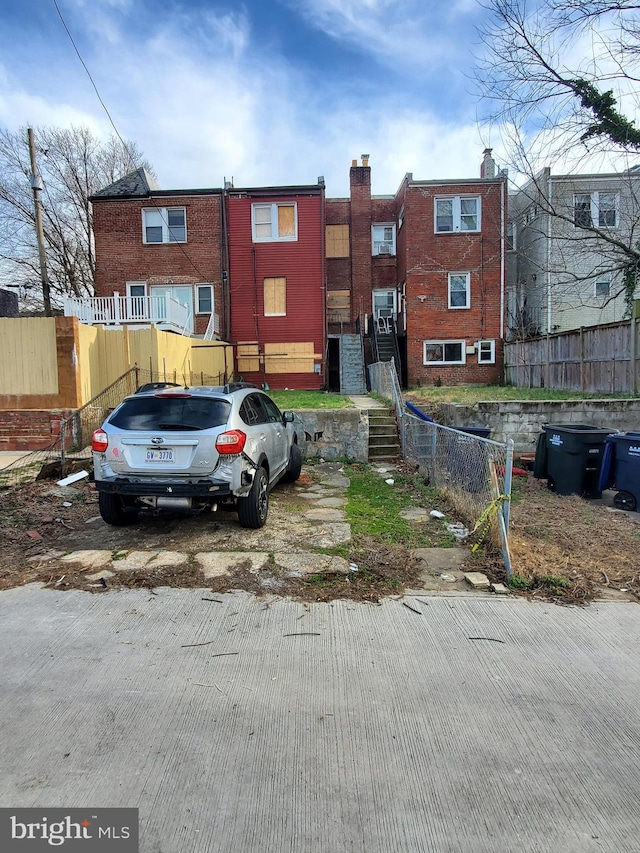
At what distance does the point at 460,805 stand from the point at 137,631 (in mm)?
2543

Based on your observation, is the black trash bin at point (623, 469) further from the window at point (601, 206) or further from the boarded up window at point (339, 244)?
the boarded up window at point (339, 244)

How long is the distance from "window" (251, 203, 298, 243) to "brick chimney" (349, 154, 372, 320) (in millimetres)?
4294

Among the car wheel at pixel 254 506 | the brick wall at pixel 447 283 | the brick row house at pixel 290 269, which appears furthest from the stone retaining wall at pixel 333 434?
the brick wall at pixel 447 283

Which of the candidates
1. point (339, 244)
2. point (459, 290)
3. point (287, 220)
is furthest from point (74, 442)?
point (339, 244)

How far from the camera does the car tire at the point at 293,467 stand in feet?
28.5

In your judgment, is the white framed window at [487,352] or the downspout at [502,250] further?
the white framed window at [487,352]

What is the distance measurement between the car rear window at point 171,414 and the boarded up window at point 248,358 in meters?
17.4

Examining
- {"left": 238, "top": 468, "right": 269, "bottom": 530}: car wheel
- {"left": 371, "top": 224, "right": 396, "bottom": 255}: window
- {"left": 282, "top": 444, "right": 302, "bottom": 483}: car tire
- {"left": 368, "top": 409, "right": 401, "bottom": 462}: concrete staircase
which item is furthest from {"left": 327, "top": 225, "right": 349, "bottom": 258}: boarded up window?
{"left": 238, "top": 468, "right": 269, "bottom": 530}: car wheel

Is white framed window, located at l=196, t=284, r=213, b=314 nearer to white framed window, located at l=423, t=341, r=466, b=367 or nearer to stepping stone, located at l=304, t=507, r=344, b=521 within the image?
white framed window, located at l=423, t=341, r=466, b=367

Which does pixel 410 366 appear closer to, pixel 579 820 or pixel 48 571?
pixel 48 571

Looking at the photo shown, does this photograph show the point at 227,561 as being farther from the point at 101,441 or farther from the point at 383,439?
the point at 383,439

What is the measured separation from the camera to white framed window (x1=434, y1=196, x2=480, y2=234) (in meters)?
22.6

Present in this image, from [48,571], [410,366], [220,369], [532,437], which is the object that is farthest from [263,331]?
[48,571]

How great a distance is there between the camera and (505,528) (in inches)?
194
